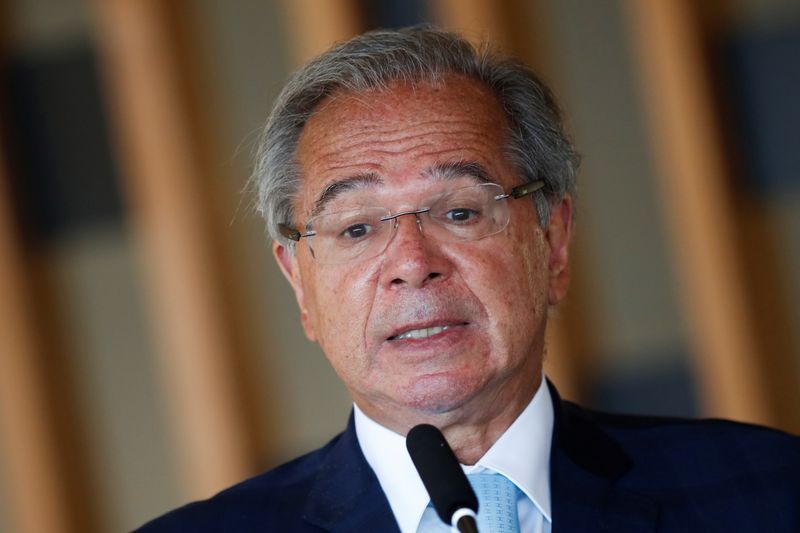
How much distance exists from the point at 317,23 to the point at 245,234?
94 centimetres

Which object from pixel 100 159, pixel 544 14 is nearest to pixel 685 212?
pixel 544 14

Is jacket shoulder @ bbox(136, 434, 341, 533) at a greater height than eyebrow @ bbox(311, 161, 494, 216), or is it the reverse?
eyebrow @ bbox(311, 161, 494, 216)

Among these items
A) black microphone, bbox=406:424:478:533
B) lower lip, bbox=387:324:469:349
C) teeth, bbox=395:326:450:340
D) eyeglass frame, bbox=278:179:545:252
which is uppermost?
eyeglass frame, bbox=278:179:545:252

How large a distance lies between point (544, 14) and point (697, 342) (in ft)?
5.11

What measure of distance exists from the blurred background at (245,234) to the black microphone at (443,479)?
307 centimetres

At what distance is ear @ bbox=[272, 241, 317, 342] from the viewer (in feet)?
6.62

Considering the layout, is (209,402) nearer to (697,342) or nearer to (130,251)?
(130,251)

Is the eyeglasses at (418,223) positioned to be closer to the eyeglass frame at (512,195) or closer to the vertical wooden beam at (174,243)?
the eyeglass frame at (512,195)

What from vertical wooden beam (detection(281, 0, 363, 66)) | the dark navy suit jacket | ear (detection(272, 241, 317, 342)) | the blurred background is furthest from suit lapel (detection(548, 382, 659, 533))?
vertical wooden beam (detection(281, 0, 363, 66))

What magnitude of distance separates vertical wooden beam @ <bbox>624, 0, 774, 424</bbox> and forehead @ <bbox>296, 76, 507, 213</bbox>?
2.75 meters

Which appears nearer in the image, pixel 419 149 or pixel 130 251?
pixel 419 149

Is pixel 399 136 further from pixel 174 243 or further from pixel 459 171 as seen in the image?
pixel 174 243

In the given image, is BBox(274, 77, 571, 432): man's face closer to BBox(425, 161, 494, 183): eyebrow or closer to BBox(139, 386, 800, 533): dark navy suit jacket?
BBox(425, 161, 494, 183): eyebrow

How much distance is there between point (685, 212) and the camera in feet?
15.1
